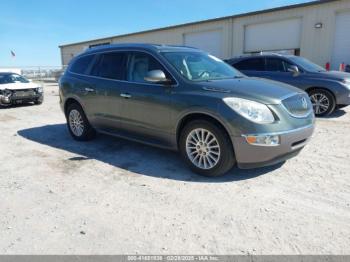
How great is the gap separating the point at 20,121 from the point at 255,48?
1494 cm

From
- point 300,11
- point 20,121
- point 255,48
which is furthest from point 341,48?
point 20,121

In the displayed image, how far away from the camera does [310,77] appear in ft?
26.3

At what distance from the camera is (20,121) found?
8.66 metres

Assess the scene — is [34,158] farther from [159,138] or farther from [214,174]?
[214,174]

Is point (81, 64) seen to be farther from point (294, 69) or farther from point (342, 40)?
point (342, 40)

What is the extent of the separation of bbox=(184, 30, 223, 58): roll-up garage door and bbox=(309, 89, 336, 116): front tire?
13.7 m

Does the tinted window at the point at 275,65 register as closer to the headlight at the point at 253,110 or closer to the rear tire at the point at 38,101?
the headlight at the point at 253,110

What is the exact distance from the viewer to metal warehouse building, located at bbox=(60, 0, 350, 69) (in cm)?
1555

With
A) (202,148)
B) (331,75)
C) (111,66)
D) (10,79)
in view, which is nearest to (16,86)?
(10,79)

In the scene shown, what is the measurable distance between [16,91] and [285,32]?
14.5 m

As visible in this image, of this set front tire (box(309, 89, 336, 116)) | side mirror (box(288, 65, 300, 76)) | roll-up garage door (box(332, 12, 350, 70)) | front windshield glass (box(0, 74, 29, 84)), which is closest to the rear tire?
front windshield glass (box(0, 74, 29, 84))

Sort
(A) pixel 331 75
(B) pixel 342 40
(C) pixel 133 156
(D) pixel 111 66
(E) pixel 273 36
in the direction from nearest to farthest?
1. (C) pixel 133 156
2. (D) pixel 111 66
3. (A) pixel 331 75
4. (B) pixel 342 40
5. (E) pixel 273 36

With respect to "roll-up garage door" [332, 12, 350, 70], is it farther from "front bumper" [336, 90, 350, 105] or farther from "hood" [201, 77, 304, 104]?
"hood" [201, 77, 304, 104]

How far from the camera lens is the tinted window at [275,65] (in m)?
8.64
